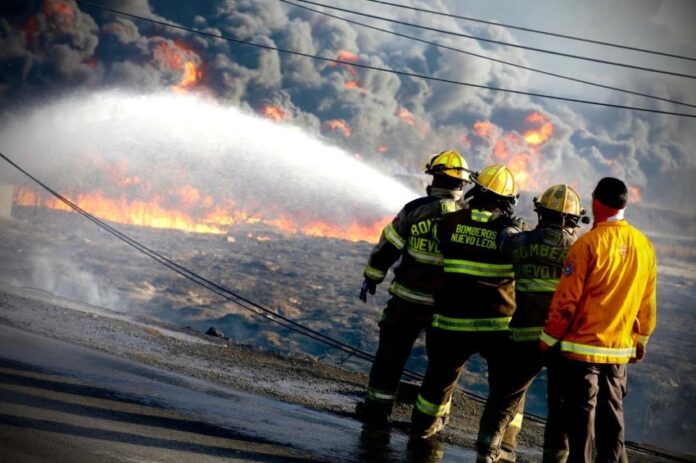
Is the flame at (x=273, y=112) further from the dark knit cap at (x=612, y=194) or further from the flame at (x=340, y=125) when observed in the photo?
the dark knit cap at (x=612, y=194)

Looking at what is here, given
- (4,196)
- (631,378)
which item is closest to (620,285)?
(631,378)

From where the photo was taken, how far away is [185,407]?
16.6 ft

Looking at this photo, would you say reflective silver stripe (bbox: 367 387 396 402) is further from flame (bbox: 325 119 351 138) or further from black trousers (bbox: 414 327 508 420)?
flame (bbox: 325 119 351 138)

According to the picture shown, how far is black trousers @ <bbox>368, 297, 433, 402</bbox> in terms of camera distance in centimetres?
555

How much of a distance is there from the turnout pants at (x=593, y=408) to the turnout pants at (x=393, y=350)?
1618mm

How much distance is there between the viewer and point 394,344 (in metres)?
5.60

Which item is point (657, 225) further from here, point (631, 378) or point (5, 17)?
point (5, 17)

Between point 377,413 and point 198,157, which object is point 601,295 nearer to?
point 377,413

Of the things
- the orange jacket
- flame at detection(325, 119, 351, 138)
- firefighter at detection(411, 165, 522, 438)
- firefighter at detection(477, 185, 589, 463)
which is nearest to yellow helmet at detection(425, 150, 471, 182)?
firefighter at detection(411, 165, 522, 438)

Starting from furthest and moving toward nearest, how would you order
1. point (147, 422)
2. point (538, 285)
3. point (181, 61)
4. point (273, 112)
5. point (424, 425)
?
point (273, 112) → point (181, 61) → point (424, 425) → point (538, 285) → point (147, 422)

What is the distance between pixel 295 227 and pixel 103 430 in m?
26.7

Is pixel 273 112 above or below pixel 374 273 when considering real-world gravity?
above

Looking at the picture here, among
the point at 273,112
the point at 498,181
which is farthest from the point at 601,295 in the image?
the point at 273,112

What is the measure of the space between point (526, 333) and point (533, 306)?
6.9 inches
